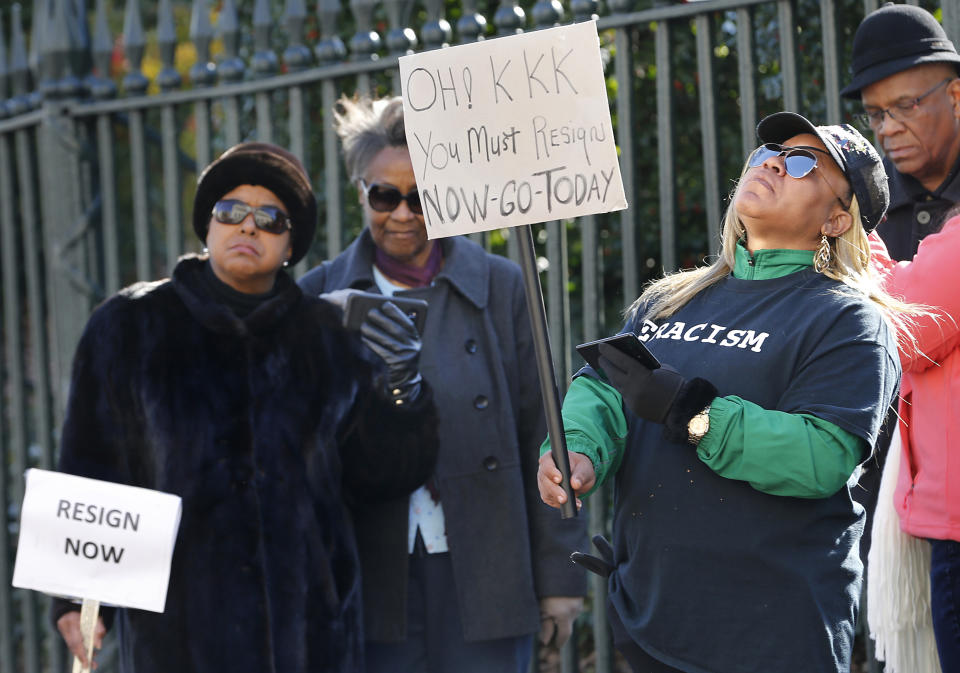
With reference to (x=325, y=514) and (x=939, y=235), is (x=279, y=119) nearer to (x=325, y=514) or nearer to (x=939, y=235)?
(x=325, y=514)

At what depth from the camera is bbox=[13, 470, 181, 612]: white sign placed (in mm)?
3232

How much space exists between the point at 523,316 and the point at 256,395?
864 mm

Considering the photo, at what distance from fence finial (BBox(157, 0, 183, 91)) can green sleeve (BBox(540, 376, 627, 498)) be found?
108 inches

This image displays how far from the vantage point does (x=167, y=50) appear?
5.06 metres

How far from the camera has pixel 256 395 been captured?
11.5 ft

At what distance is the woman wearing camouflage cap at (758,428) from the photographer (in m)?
2.53

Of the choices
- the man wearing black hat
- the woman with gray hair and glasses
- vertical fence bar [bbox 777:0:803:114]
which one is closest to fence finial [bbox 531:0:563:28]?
the woman with gray hair and glasses

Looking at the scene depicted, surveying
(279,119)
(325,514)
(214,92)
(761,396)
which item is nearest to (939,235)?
(761,396)

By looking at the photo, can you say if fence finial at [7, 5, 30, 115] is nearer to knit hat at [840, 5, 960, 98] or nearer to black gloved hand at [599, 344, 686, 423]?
knit hat at [840, 5, 960, 98]

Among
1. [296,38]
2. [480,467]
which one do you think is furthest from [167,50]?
[480,467]

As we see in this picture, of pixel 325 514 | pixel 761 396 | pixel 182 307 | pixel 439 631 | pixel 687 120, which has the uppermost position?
pixel 687 120

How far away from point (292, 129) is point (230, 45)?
18.0 inches

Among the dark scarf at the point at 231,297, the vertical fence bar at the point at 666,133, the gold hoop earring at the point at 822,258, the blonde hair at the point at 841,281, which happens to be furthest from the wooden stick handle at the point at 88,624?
the gold hoop earring at the point at 822,258

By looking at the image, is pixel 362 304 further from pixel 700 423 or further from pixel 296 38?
pixel 296 38
